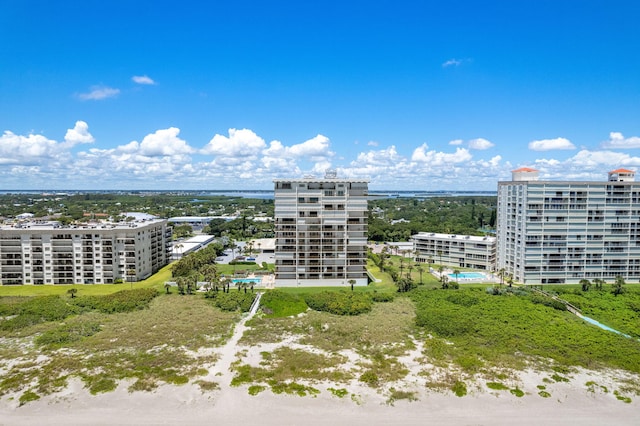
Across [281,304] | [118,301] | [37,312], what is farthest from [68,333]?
[281,304]

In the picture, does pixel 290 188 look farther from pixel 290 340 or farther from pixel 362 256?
pixel 290 340

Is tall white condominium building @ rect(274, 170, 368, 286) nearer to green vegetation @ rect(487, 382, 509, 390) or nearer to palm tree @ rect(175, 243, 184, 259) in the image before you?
green vegetation @ rect(487, 382, 509, 390)

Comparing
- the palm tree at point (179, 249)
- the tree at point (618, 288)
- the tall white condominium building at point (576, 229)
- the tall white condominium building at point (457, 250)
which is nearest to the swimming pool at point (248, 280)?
the palm tree at point (179, 249)

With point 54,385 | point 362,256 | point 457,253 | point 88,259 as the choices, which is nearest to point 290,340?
point 54,385

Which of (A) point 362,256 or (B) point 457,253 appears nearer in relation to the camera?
(A) point 362,256

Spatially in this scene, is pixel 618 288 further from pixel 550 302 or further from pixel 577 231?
pixel 550 302

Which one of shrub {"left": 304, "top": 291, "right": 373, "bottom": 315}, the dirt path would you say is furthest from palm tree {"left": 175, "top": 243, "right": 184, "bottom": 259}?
the dirt path
